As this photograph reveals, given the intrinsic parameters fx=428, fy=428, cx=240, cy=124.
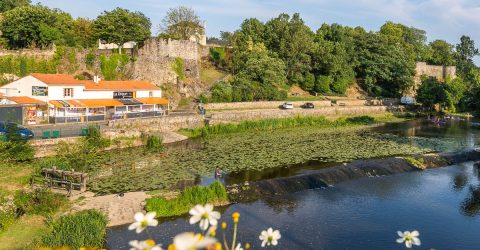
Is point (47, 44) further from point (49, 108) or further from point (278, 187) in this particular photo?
point (278, 187)

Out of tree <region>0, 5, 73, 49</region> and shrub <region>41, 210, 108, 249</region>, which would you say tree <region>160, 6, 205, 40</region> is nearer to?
tree <region>0, 5, 73, 49</region>

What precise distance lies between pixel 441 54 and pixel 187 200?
92.5 m

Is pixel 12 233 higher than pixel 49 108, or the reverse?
pixel 49 108

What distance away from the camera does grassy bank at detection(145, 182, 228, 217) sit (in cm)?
2156

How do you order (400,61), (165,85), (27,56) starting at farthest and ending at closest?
(400,61), (165,85), (27,56)

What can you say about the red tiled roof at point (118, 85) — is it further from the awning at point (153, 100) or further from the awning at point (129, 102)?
the awning at point (129, 102)

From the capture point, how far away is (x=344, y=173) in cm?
2898

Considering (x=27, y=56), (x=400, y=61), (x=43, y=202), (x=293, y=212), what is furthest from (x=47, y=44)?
(x=400, y=61)

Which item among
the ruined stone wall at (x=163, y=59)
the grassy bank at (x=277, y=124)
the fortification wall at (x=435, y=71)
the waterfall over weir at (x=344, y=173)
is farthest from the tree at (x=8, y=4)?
the fortification wall at (x=435, y=71)

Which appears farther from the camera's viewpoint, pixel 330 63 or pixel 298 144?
pixel 330 63

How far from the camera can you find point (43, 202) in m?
20.4

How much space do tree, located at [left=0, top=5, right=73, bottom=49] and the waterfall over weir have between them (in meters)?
42.0

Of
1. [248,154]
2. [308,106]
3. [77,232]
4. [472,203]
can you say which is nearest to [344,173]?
[472,203]

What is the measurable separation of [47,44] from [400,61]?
186 feet
